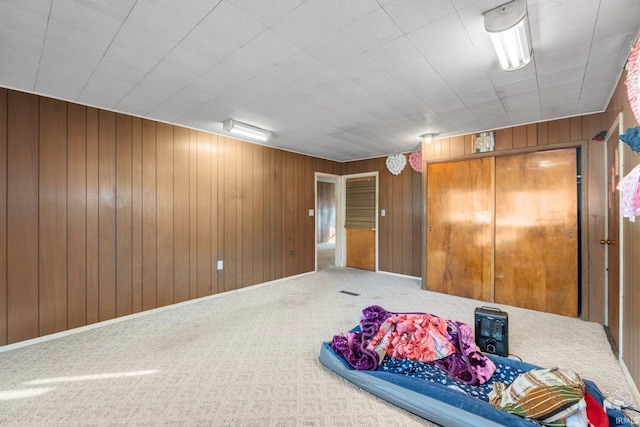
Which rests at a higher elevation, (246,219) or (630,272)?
(246,219)

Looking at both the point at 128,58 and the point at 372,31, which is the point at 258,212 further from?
the point at 372,31

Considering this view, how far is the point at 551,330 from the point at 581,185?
5.81ft

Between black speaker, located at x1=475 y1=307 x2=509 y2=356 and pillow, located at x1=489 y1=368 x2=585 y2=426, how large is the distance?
2.29 feet

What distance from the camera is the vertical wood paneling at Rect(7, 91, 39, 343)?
2.62 metres

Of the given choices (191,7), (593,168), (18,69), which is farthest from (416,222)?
(18,69)

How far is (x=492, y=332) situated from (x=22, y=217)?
14.7 ft

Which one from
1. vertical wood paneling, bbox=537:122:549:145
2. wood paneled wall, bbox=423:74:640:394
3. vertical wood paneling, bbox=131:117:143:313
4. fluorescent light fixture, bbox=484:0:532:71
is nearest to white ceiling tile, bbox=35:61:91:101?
vertical wood paneling, bbox=131:117:143:313

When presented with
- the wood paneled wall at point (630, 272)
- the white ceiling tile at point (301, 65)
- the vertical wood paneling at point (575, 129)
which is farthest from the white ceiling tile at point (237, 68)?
the vertical wood paneling at point (575, 129)

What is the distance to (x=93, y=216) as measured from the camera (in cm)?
312

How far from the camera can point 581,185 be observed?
3.40m

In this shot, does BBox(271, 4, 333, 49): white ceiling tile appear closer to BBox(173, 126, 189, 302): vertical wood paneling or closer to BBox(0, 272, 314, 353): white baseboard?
BBox(173, 126, 189, 302): vertical wood paneling

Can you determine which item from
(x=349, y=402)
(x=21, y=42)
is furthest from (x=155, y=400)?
(x=21, y=42)

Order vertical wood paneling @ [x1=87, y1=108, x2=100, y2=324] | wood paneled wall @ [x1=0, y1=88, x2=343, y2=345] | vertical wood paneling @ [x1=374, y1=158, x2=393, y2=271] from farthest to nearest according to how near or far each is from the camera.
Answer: vertical wood paneling @ [x1=374, y1=158, x2=393, y2=271], vertical wood paneling @ [x1=87, y1=108, x2=100, y2=324], wood paneled wall @ [x1=0, y1=88, x2=343, y2=345]

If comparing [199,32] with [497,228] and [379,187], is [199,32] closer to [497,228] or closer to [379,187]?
[497,228]
